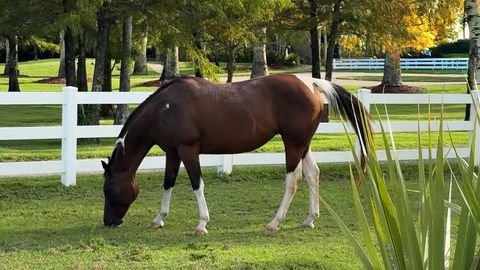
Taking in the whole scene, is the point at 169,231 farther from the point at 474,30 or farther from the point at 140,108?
the point at 474,30

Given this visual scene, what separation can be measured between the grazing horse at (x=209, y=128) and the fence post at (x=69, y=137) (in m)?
2.57

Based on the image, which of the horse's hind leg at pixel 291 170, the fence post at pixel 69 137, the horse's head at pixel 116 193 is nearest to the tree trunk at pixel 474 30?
the horse's hind leg at pixel 291 170

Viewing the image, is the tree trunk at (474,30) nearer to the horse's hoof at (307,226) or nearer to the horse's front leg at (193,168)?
the horse's hoof at (307,226)

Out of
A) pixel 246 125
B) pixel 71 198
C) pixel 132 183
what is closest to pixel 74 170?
pixel 71 198

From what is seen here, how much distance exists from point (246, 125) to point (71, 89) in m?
3.37

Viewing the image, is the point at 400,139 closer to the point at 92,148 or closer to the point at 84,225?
the point at 92,148

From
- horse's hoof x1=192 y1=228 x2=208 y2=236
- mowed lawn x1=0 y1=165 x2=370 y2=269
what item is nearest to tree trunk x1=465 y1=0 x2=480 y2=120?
mowed lawn x1=0 y1=165 x2=370 y2=269

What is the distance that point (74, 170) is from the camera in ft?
→ 31.3

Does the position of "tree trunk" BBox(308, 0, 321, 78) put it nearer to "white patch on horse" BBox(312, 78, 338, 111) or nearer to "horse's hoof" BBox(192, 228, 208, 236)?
"white patch on horse" BBox(312, 78, 338, 111)

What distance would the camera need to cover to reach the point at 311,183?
758cm

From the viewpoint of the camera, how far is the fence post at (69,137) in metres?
9.51

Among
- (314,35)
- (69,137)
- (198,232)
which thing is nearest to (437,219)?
(198,232)

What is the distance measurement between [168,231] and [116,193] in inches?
26.4

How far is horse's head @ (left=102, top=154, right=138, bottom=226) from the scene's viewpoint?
704cm
